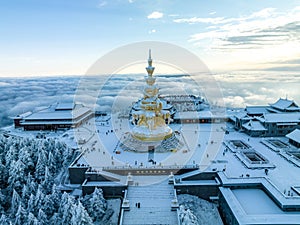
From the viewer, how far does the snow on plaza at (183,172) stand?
19.2 meters

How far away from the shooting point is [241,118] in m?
38.1

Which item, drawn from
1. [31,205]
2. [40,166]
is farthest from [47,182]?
[31,205]

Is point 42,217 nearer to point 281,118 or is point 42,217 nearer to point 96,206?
point 96,206

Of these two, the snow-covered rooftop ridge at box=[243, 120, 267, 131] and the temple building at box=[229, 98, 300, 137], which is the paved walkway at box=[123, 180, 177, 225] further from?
the temple building at box=[229, 98, 300, 137]

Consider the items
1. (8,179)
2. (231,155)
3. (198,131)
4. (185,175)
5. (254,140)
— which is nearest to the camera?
(185,175)

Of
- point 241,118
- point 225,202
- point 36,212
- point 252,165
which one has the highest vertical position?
point 241,118

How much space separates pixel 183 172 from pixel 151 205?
5.38 metres

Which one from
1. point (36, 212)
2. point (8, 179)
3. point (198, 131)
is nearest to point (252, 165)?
point (198, 131)

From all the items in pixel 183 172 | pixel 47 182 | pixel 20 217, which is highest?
Answer: pixel 183 172

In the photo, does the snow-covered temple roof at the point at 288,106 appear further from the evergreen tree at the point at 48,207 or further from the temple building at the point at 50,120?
the evergreen tree at the point at 48,207

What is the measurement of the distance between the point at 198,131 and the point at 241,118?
6.66 metres

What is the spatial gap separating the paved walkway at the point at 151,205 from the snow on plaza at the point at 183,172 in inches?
2.8

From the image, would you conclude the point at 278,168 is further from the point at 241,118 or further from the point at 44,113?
the point at 44,113

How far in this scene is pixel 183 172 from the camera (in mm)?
24453
